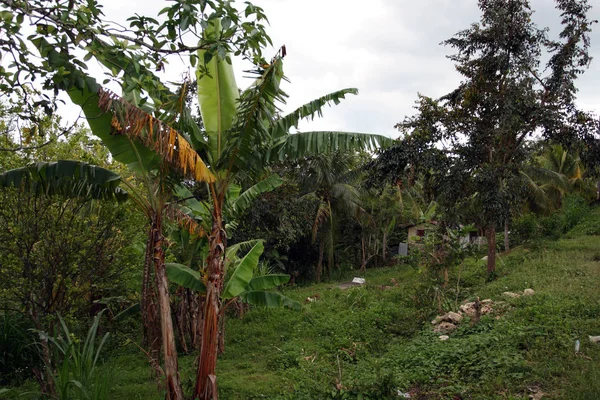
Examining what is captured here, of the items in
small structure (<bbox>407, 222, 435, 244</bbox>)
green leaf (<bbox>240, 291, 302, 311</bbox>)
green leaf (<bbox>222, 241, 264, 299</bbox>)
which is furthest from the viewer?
small structure (<bbox>407, 222, 435, 244</bbox>)

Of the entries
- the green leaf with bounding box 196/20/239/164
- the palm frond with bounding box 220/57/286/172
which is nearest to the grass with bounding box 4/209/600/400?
the palm frond with bounding box 220/57/286/172

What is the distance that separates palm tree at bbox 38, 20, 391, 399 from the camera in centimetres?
588

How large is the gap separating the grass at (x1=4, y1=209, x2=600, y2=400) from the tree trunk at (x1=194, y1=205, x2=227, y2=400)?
626mm

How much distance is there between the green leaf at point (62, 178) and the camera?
6234mm

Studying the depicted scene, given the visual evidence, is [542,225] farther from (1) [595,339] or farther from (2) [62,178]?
(2) [62,178]

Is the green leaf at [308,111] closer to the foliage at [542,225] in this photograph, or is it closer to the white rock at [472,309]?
the white rock at [472,309]

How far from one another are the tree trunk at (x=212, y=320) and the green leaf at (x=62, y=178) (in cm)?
149

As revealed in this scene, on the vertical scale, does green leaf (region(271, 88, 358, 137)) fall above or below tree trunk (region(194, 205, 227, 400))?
above

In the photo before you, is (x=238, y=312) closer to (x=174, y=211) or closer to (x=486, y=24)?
(x=174, y=211)

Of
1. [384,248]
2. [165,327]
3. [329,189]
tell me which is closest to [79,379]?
[165,327]

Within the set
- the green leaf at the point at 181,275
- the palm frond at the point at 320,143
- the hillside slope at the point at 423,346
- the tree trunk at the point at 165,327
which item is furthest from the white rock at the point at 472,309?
the tree trunk at the point at 165,327

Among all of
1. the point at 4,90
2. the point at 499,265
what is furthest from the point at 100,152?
the point at 499,265

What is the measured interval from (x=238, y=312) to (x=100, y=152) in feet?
22.4

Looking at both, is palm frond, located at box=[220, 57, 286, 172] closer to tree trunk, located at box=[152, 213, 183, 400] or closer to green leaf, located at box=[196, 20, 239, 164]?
green leaf, located at box=[196, 20, 239, 164]
